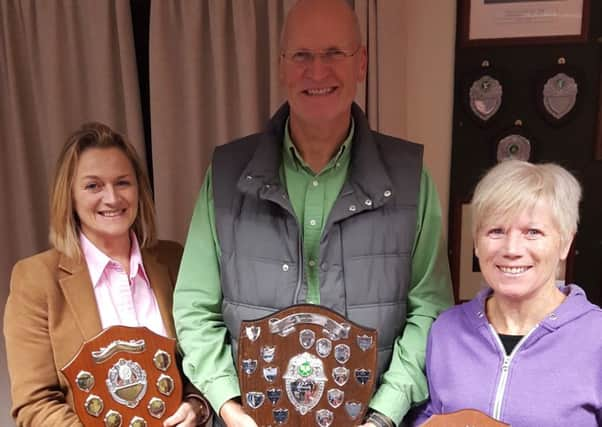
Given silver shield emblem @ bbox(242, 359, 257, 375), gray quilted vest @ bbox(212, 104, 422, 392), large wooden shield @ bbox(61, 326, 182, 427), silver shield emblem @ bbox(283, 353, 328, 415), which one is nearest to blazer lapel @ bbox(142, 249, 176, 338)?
large wooden shield @ bbox(61, 326, 182, 427)

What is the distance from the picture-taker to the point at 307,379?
1.43 metres

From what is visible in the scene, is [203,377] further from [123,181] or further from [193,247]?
[123,181]

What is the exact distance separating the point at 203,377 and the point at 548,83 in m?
1.87

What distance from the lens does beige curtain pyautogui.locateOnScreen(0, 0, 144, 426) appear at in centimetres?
269

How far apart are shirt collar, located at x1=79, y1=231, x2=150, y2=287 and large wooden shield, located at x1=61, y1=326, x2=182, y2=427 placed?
0.89 feet

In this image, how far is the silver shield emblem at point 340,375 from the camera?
4.66 ft

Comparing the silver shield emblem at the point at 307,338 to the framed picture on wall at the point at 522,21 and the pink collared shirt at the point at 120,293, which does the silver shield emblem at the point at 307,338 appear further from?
the framed picture on wall at the point at 522,21

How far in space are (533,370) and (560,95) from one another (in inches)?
57.6

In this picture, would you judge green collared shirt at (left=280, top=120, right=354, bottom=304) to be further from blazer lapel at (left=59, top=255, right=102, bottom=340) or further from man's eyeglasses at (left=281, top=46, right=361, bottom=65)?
blazer lapel at (left=59, top=255, right=102, bottom=340)

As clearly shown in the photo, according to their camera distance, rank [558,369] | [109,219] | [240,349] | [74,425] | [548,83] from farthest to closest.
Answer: [548,83], [109,219], [74,425], [240,349], [558,369]

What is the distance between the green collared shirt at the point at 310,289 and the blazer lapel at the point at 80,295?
30 cm

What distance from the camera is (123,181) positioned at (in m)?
1.84

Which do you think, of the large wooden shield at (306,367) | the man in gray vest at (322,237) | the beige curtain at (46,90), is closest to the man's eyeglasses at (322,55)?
the man in gray vest at (322,237)

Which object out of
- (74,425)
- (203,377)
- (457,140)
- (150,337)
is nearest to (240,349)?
(203,377)
